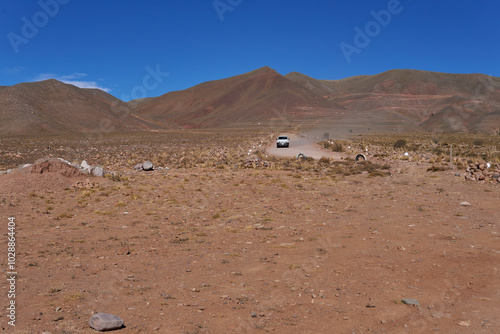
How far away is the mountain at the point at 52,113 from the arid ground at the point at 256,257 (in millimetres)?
89350

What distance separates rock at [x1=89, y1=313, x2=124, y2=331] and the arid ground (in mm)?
146

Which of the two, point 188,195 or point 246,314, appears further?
point 188,195

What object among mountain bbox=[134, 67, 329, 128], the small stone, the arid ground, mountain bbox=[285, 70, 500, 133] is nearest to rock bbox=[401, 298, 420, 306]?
the arid ground

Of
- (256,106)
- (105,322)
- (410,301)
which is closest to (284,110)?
(256,106)

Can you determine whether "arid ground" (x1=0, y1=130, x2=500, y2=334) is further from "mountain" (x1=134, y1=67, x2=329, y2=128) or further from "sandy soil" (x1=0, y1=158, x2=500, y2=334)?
"mountain" (x1=134, y1=67, x2=329, y2=128)

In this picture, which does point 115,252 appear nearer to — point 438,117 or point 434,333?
point 434,333

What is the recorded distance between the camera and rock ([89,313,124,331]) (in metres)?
4.96

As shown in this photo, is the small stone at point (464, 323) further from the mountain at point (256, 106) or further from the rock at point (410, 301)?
the mountain at point (256, 106)

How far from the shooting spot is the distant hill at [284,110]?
101812 millimetres

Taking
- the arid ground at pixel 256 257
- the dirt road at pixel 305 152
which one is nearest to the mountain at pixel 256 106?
the dirt road at pixel 305 152

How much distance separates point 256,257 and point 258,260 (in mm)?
200

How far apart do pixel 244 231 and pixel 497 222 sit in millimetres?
6771

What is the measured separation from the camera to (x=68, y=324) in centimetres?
514

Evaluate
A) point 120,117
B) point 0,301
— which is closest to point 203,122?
point 120,117
